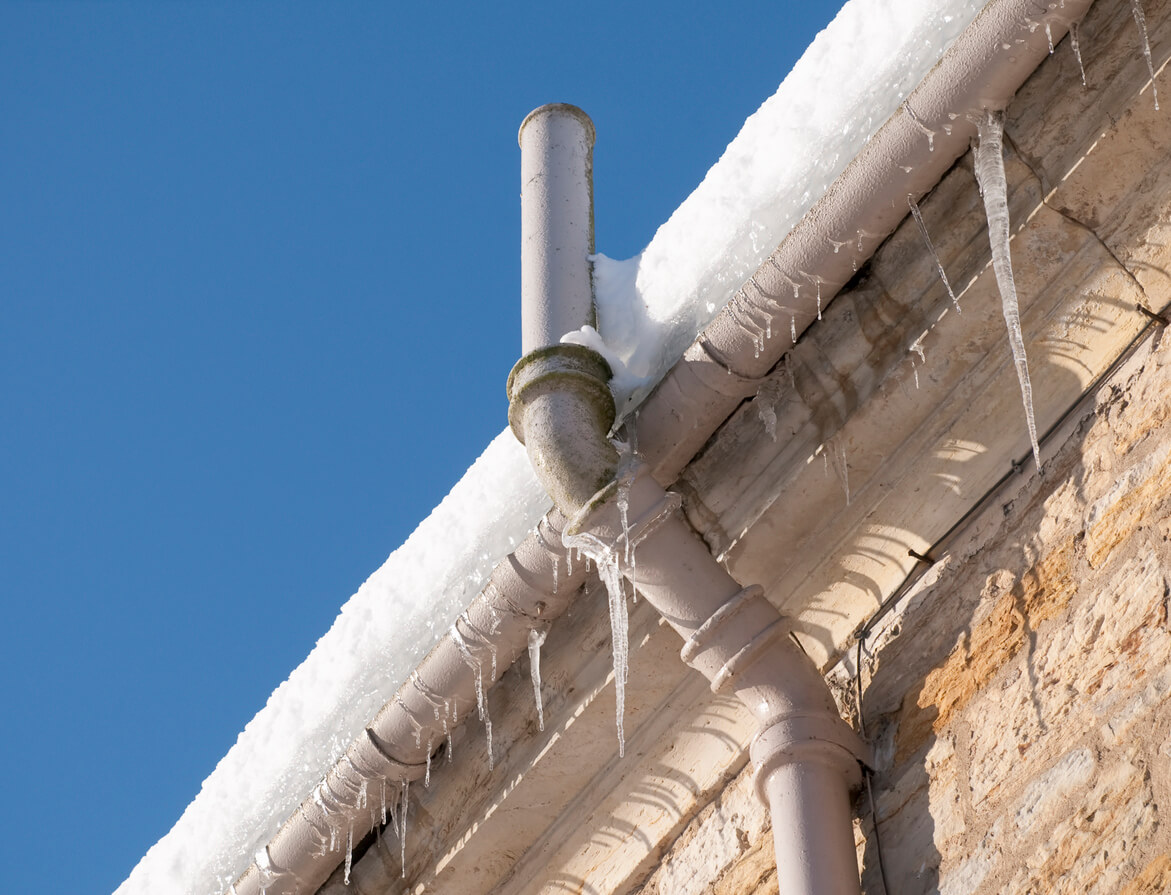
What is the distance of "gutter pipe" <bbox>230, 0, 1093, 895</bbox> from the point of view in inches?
112

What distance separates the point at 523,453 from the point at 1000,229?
115 cm

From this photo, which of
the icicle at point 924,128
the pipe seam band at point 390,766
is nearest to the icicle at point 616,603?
the pipe seam band at point 390,766

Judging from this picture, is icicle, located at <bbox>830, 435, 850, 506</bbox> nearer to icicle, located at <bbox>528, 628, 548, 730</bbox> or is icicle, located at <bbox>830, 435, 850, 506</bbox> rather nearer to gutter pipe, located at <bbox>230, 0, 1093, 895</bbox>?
A: gutter pipe, located at <bbox>230, 0, 1093, 895</bbox>

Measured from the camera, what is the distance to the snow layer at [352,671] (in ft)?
11.7

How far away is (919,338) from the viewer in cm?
299

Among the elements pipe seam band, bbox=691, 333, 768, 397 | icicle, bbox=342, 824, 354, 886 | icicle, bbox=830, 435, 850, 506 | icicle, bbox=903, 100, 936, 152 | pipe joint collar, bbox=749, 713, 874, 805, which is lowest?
pipe joint collar, bbox=749, 713, 874, 805

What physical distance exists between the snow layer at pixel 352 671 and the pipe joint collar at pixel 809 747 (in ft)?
2.74

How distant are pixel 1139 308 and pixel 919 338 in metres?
0.38

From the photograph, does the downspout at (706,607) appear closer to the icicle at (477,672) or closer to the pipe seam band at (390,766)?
the icicle at (477,672)

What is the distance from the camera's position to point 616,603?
122 inches

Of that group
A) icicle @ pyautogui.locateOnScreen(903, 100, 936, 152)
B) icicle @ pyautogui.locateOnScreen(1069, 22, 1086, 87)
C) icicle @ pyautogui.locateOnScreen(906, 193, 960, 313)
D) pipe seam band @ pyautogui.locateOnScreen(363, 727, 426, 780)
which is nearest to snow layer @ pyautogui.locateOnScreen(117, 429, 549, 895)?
pipe seam band @ pyautogui.locateOnScreen(363, 727, 426, 780)

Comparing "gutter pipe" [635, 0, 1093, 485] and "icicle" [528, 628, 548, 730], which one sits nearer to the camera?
"gutter pipe" [635, 0, 1093, 485]

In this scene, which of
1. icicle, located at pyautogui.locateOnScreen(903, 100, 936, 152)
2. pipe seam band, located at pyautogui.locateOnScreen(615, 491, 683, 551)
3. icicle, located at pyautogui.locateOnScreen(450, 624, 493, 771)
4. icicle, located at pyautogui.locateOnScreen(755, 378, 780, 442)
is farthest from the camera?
icicle, located at pyautogui.locateOnScreen(450, 624, 493, 771)

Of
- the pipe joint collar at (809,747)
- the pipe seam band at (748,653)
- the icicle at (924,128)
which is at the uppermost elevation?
the icicle at (924,128)
